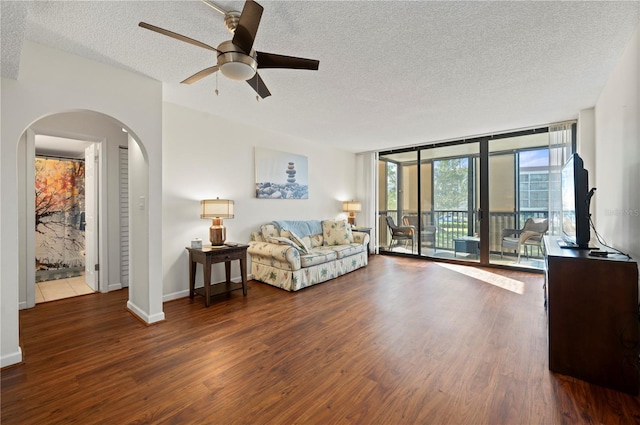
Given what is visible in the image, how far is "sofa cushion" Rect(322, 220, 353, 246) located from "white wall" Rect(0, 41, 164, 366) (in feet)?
9.75

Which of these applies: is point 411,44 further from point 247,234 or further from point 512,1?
point 247,234

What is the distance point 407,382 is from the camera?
5.96 ft

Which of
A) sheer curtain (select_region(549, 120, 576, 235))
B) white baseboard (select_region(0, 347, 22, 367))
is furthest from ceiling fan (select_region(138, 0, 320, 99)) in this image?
sheer curtain (select_region(549, 120, 576, 235))

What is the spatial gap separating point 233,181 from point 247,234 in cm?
85

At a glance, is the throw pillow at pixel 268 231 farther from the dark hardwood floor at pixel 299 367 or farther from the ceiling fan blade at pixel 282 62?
the ceiling fan blade at pixel 282 62

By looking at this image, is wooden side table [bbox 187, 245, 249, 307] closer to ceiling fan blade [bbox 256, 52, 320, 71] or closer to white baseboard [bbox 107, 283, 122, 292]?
white baseboard [bbox 107, 283, 122, 292]

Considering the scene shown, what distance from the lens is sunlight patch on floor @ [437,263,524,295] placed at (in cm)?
385

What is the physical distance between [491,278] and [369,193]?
121 inches

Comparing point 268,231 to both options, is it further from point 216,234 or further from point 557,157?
point 557,157

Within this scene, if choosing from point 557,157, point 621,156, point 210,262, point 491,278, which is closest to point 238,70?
point 210,262

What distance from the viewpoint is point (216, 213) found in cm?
353

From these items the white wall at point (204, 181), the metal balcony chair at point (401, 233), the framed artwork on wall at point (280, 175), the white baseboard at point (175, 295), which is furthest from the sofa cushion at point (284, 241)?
the metal balcony chair at point (401, 233)

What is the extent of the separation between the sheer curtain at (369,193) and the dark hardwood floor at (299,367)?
323 cm

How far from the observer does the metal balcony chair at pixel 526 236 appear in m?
4.65
